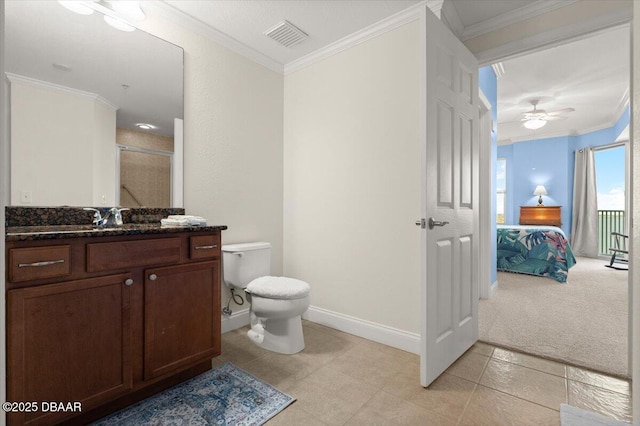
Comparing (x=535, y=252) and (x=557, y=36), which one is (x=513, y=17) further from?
(x=535, y=252)

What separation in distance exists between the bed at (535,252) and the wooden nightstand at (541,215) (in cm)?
242

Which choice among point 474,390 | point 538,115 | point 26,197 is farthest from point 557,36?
point 538,115

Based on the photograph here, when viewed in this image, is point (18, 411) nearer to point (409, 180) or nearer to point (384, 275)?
point (384, 275)

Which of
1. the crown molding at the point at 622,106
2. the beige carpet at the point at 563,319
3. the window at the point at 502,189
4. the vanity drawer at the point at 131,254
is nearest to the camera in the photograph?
the vanity drawer at the point at 131,254

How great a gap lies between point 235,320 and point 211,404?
1031mm

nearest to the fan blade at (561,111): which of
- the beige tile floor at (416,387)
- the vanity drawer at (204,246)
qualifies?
the beige tile floor at (416,387)

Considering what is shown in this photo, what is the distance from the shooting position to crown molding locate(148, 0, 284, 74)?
221 cm

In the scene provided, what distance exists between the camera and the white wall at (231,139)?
2.38m

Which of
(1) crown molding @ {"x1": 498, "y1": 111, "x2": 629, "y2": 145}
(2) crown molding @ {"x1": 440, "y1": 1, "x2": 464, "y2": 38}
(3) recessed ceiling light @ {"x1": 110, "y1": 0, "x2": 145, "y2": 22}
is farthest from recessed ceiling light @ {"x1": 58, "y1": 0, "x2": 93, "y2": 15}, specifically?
(1) crown molding @ {"x1": 498, "y1": 111, "x2": 629, "y2": 145}

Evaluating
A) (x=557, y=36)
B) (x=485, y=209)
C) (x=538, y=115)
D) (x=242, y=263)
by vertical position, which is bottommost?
(x=242, y=263)

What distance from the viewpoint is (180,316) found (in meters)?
1.71

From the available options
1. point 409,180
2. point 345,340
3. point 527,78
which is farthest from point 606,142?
point 345,340

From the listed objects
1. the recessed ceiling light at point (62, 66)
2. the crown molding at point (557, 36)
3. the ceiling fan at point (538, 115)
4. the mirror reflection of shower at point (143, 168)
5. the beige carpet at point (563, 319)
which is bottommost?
the beige carpet at point (563, 319)

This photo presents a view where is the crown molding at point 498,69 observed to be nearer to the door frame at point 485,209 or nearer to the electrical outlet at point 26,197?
the door frame at point 485,209
